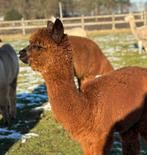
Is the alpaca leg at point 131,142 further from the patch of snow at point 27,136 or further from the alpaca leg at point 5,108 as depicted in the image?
the alpaca leg at point 5,108

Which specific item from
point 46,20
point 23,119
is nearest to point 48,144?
point 23,119

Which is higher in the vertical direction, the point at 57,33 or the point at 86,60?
the point at 57,33

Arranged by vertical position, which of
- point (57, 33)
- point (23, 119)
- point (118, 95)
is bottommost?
point (23, 119)

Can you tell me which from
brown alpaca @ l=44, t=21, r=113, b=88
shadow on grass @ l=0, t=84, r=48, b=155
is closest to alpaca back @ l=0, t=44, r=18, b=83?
shadow on grass @ l=0, t=84, r=48, b=155

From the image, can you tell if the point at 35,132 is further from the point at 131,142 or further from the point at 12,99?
the point at 131,142

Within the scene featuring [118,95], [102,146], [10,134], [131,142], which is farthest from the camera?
[10,134]

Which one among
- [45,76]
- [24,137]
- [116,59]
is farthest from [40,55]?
[116,59]

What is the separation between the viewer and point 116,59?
14.1 metres

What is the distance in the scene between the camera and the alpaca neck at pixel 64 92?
3238 millimetres

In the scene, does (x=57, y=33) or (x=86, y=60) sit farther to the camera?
(x=86, y=60)

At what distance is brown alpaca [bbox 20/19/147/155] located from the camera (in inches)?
127

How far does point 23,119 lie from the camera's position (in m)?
7.09

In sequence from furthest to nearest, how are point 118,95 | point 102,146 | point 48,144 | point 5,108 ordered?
point 5,108, point 48,144, point 118,95, point 102,146

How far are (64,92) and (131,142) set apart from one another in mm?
1314
